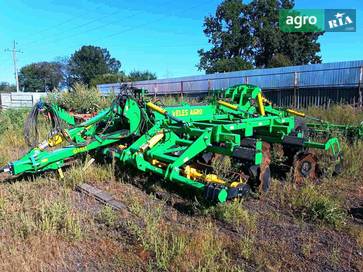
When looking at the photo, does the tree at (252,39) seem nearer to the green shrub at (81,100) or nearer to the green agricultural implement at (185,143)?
the green shrub at (81,100)

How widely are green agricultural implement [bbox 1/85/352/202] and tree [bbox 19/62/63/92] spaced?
9194 cm

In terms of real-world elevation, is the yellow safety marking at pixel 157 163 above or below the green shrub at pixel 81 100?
below

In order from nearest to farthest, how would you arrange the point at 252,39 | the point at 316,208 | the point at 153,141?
1. the point at 316,208
2. the point at 153,141
3. the point at 252,39

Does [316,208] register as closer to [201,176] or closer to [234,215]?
[234,215]

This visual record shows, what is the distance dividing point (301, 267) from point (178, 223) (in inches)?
62.7

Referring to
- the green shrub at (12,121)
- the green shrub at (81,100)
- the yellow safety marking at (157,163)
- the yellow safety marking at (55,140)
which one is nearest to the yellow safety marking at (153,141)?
the yellow safety marking at (157,163)

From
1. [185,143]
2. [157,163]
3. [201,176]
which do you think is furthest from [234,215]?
[185,143]

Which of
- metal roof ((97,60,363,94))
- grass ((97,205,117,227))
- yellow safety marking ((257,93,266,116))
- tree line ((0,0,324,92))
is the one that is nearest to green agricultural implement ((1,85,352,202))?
yellow safety marking ((257,93,266,116))

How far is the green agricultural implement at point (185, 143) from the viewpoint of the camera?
5.59 metres

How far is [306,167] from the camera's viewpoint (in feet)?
22.8

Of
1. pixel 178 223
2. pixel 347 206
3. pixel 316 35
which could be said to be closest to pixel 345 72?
pixel 347 206

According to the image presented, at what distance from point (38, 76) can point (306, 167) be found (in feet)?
318

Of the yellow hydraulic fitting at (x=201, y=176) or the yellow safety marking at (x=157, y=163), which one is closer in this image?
the yellow hydraulic fitting at (x=201, y=176)

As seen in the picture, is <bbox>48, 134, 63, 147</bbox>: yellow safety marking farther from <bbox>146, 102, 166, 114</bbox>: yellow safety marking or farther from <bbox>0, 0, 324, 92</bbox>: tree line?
<bbox>0, 0, 324, 92</bbox>: tree line
